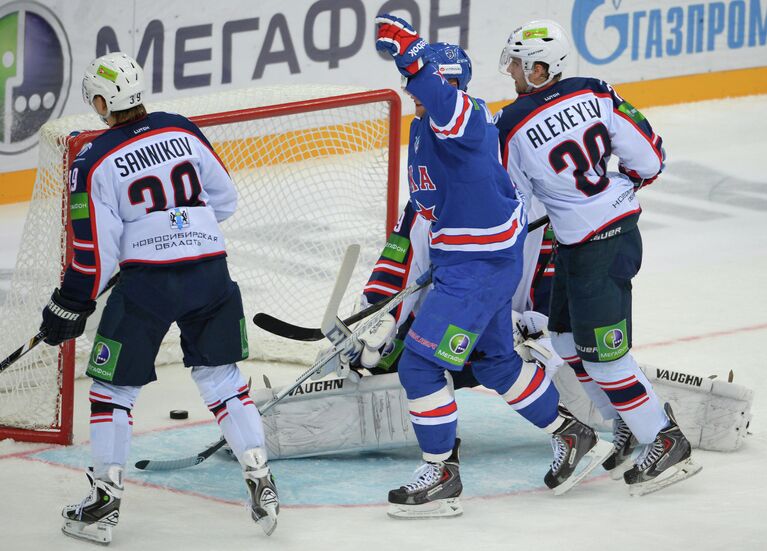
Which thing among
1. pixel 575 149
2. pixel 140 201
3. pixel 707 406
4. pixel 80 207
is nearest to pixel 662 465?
pixel 707 406

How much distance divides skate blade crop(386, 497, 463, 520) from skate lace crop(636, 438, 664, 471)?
517 millimetres

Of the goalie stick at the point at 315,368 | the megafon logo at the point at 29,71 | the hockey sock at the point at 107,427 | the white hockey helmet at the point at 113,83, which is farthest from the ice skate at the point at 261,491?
the megafon logo at the point at 29,71

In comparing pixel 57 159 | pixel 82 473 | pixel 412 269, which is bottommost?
pixel 82 473

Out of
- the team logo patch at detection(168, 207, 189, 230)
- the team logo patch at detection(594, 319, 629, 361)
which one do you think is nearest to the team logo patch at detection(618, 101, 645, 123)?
the team logo patch at detection(594, 319, 629, 361)

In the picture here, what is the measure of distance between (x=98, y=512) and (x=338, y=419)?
2.96 feet

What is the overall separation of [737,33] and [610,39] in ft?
3.61

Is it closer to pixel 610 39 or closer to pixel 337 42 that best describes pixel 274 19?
pixel 337 42

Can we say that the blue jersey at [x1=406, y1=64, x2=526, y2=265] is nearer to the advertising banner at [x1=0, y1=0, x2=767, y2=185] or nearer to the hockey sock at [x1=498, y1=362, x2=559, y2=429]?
the hockey sock at [x1=498, y1=362, x2=559, y2=429]

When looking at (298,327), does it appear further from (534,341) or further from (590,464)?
(590,464)

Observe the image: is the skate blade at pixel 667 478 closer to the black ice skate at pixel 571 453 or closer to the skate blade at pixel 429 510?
the black ice skate at pixel 571 453

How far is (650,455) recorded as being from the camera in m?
3.84

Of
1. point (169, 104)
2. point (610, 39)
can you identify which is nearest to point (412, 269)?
point (169, 104)

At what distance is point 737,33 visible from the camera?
9727 millimetres

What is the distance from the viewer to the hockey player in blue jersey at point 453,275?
360cm
